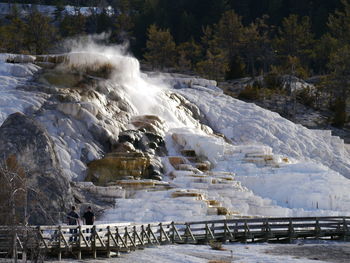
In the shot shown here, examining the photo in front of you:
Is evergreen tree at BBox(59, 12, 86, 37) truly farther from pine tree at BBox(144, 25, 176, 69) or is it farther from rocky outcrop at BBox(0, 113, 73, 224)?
rocky outcrop at BBox(0, 113, 73, 224)

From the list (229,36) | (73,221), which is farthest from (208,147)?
(229,36)

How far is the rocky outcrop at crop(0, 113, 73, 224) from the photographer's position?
78.9 feet

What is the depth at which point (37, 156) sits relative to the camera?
981 inches

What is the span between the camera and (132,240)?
70.0ft

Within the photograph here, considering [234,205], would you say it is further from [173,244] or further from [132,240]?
[132,240]

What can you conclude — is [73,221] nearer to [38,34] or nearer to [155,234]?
[155,234]

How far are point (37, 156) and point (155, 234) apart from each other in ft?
15.1

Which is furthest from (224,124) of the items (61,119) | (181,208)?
(181,208)

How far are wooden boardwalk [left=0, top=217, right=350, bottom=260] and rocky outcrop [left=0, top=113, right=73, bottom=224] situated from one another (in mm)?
A: 2545

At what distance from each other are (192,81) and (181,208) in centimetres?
2436

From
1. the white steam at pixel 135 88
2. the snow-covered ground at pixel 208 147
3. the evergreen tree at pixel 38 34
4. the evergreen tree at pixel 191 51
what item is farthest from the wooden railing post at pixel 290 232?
the evergreen tree at pixel 191 51

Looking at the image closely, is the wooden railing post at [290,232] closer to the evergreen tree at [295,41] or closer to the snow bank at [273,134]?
the snow bank at [273,134]

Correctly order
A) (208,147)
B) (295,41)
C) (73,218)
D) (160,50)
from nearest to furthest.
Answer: (73,218) < (208,147) < (160,50) < (295,41)

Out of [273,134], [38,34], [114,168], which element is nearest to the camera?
[114,168]
